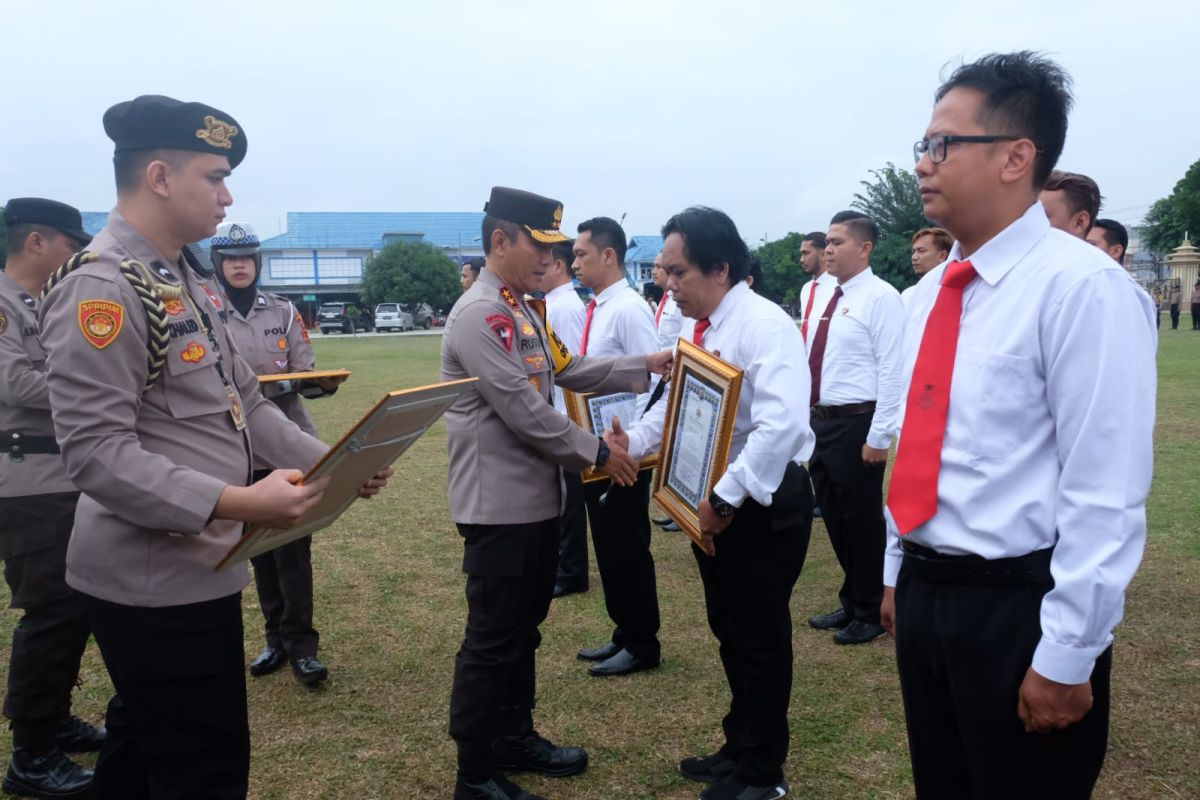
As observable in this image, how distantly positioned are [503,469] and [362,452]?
119cm

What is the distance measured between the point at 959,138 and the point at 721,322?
4.69 feet

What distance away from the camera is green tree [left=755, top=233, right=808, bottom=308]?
4641 cm

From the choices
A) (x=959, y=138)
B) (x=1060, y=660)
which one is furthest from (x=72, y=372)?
(x=1060, y=660)

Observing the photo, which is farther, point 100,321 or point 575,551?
point 575,551

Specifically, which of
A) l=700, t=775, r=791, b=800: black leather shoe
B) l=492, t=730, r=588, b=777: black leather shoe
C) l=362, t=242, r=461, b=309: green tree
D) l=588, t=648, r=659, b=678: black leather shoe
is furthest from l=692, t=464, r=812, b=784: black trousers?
l=362, t=242, r=461, b=309: green tree

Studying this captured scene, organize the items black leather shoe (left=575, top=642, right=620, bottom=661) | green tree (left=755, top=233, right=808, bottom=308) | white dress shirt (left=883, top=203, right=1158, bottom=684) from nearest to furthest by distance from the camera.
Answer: white dress shirt (left=883, top=203, right=1158, bottom=684) → black leather shoe (left=575, top=642, right=620, bottom=661) → green tree (left=755, top=233, right=808, bottom=308)

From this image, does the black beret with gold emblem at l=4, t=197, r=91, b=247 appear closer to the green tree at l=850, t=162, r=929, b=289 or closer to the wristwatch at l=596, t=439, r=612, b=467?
the wristwatch at l=596, t=439, r=612, b=467

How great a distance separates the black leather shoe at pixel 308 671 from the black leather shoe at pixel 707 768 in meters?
1.87

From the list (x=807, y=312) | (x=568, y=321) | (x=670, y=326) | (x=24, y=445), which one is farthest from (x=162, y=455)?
(x=670, y=326)

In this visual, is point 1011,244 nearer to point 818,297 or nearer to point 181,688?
point 181,688

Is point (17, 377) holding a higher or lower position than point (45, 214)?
lower

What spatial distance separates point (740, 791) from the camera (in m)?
3.13

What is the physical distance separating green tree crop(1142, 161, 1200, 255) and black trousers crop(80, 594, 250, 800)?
2203 inches

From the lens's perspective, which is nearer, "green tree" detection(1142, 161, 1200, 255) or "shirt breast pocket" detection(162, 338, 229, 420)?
"shirt breast pocket" detection(162, 338, 229, 420)
